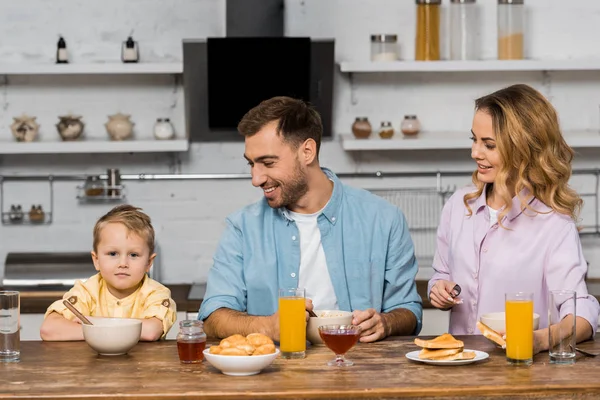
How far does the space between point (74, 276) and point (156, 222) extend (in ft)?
1.79

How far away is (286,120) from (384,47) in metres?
1.81

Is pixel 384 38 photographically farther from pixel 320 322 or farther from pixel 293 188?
pixel 320 322

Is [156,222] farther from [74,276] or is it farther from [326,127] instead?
[326,127]

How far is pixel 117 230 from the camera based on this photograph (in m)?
2.77

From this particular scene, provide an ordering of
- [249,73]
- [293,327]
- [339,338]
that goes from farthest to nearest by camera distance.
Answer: [249,73]
[293,327]
[339,338]

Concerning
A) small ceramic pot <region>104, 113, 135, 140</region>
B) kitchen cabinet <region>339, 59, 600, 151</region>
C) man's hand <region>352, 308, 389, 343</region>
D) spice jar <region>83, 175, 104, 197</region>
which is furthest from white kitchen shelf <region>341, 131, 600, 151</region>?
man's hand <region>352, 308, 389, 343</region>

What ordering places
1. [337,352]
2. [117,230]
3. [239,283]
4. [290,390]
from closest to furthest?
1. [290,390]
2. [337,352]
3. [117,230]
4. [239,283]

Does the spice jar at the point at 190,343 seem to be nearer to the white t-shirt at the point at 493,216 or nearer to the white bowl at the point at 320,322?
the white bowl at the point at 320,322

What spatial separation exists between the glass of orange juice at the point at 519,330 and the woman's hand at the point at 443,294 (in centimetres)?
38

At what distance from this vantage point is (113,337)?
2.40m

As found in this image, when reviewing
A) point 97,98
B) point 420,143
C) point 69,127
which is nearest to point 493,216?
point 420,143

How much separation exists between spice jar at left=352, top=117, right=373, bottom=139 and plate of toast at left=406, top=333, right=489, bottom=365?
240cm

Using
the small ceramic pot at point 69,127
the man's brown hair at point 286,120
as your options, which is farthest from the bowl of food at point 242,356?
the small ceramic pot at point 69,127

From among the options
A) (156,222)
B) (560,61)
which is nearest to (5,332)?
(156,222)
